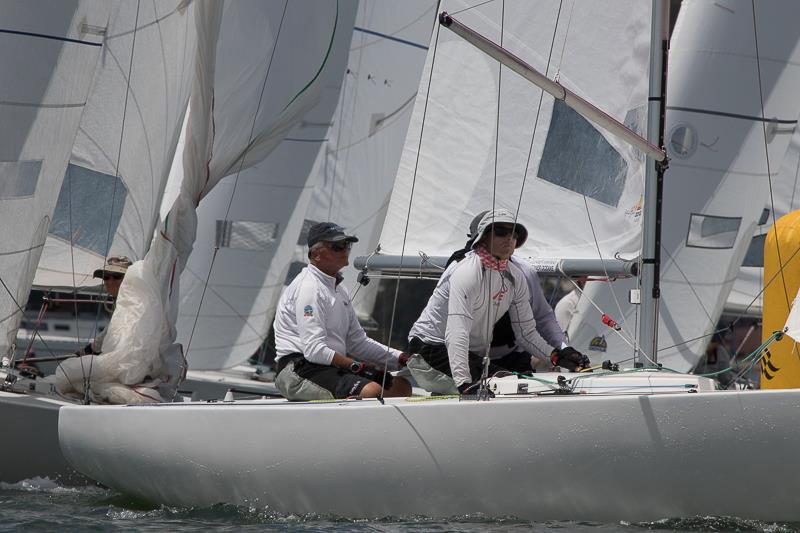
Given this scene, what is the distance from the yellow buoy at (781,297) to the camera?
6074 mm

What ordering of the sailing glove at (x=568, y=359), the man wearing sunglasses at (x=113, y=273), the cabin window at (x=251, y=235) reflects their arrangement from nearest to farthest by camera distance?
the sailing glove at (x=568, y=359) < the man wearing sunglasses at (x=113, y=273) < the cabin window at (x=251, y=235)

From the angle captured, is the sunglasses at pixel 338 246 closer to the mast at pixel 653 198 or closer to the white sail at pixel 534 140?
the white sail at pixel 534 140

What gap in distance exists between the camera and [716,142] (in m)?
10.4

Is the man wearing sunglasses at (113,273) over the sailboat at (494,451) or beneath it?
over

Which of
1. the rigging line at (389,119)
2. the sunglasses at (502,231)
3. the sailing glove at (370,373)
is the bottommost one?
the sailing glove at (370,373)

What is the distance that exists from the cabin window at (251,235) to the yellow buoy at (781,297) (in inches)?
301

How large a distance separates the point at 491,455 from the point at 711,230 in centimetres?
559

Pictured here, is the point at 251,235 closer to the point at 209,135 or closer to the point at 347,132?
the point at 347,132

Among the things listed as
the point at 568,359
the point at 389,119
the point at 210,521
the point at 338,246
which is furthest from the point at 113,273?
the point at 389,119

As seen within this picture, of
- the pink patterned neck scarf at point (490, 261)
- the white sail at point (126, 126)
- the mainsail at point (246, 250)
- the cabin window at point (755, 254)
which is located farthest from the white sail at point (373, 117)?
the pink patterned neck scarf at point (490, 261)

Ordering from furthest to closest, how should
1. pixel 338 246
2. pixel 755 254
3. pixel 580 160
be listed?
pixel 755 254
pixel 580 160
pixel 338 246

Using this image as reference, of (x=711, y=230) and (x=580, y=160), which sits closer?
(x=580, y=160)

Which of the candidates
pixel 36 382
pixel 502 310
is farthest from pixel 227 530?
pixel 36 382

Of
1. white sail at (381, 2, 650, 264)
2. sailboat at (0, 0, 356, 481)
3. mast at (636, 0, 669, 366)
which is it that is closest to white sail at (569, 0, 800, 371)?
white sail at (381, 2, 650, 264)
